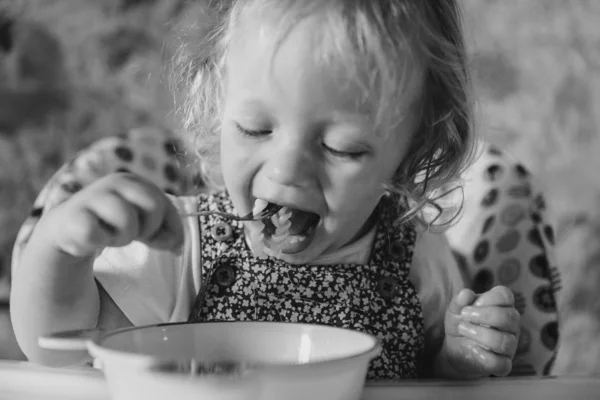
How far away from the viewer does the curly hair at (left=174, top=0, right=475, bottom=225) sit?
2.24ft

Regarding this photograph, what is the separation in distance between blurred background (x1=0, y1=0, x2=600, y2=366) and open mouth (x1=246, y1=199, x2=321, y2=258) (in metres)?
0.82

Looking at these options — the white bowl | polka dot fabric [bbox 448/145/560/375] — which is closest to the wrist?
polka dot fabric [bbox 448/145/560/375]

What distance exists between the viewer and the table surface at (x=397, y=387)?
575 mm

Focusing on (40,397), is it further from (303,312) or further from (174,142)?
(174,142)

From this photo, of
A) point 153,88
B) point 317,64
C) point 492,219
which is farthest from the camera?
point 153,88

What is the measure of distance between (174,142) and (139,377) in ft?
2.30

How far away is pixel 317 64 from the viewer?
67 cm

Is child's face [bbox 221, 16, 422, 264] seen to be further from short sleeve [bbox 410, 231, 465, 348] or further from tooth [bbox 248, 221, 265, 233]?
short sleeve [bbox 410, 231, 465, 348]

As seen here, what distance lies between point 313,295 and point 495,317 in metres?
0.20

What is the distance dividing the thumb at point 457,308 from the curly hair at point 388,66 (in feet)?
0.44

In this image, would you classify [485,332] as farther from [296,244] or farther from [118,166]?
[118,166]

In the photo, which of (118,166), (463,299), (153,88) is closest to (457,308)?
(463,299)

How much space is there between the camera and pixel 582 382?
0.62 metres

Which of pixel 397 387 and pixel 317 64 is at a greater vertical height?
pixel 317 64
